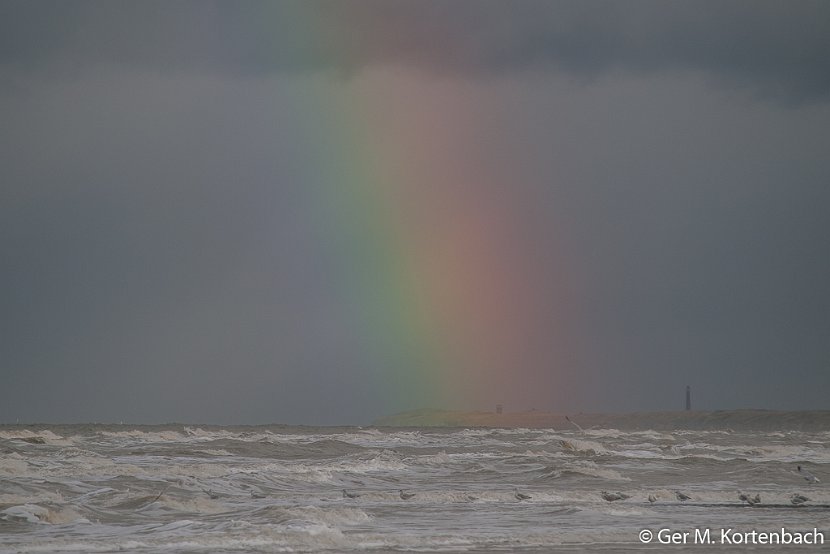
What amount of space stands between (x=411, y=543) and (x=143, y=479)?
16.6 m

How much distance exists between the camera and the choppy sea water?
20750 mm

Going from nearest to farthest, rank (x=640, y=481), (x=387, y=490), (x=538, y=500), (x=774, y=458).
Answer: (x=538, y=500) → (x=387, y=490) → (x=640, y=481) → (x=774, y=458)

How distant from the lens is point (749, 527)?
73.9ft

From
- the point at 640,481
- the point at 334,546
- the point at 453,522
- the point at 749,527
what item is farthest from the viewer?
the point at 640,481

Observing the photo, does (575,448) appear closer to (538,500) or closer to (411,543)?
Answer: (538,500)

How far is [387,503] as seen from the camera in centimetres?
2892

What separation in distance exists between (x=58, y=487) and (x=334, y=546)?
46.4 feet

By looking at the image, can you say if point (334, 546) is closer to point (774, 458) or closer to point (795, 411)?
point (774, 458)

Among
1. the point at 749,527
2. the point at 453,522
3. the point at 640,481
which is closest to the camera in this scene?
the point at 749,527

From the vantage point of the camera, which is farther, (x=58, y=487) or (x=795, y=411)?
(x=795, y=411)

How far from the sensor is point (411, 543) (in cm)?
2042

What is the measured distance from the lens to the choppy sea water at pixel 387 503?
68.1ft

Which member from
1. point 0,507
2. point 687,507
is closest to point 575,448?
point 687,507

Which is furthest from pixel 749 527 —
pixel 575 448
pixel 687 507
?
pixel 575 448
